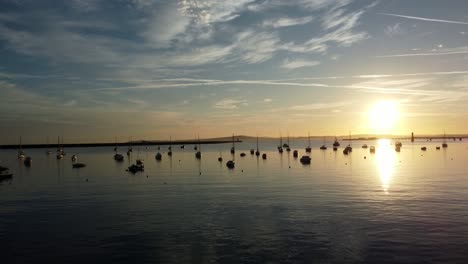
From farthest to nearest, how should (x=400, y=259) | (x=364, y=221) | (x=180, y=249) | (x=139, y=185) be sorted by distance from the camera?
(x=139, y=185), (x=364, y=221), (x=180, y=249), (x=400, y=259)

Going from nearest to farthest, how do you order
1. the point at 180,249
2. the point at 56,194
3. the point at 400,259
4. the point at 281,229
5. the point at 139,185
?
the point at 400,259 → the point at 180,249 → the point at 281,229 → the point at 56,194 → the point at 139,185

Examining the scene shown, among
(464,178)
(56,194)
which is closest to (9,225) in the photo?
(56,194)

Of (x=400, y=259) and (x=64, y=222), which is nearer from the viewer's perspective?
(x=400, y=259)

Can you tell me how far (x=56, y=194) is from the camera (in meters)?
65.6

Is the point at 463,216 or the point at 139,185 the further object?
the point at 139,185

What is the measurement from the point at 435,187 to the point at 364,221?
108 feet

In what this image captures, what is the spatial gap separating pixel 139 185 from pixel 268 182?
76.3 ft

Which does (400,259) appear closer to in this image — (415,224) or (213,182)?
(415,224)

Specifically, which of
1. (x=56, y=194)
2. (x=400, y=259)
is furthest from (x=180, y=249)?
(x=56, y=194)

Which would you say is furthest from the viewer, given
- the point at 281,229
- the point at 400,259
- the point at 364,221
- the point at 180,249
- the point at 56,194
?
the point at 56,194

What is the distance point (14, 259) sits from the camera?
96.7ft

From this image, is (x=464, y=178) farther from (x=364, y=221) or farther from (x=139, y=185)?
(x=139, y=185)

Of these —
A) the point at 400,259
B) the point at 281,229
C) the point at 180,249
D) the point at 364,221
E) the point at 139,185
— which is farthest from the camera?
the point at 139,185

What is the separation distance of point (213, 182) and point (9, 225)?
43.1m
